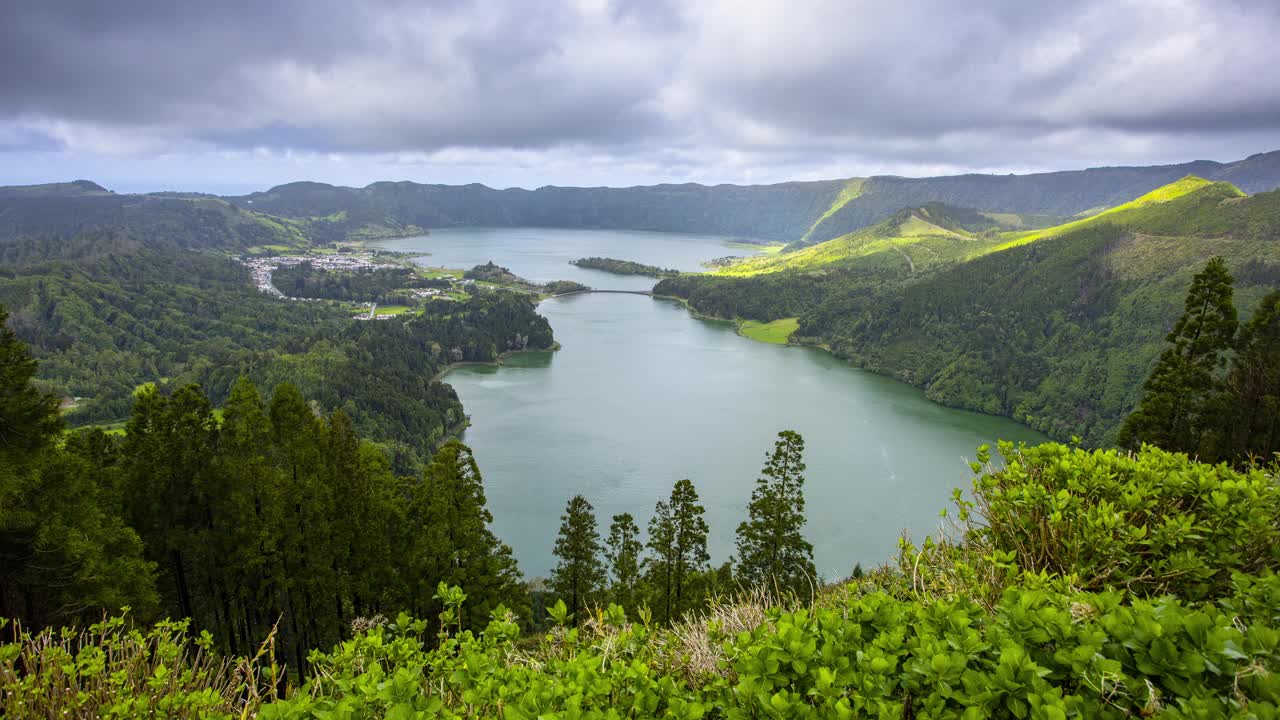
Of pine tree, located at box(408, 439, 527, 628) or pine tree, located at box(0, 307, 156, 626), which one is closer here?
pine tree, located at box(0, 307, 156, 626)

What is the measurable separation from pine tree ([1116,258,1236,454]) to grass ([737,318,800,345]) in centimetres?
8025

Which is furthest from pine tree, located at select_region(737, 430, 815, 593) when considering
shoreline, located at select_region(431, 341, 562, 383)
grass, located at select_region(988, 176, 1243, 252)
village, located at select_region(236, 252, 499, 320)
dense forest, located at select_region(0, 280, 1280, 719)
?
grass, located at select_region(988, 176, 1243, 252)

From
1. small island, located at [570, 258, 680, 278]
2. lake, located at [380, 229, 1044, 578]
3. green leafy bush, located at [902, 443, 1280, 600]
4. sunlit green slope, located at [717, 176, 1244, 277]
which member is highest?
sunlit green slope, located at [717, 176, 1244, 277]

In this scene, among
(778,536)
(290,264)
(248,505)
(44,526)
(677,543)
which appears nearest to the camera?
(44,526)

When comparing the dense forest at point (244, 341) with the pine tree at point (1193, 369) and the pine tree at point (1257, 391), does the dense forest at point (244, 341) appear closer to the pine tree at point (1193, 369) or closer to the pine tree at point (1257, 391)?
the pine tree at point (1193, 369)

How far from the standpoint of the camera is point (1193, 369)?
18859 millimetres

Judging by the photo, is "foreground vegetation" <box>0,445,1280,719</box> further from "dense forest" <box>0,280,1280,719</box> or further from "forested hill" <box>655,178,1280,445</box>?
"forested hill" <box>655,178,1280,445</box>

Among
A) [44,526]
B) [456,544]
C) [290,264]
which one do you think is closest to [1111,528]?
[44,526]

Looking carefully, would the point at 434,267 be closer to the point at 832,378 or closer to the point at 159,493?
the point at 832,378

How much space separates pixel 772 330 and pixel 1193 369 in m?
88.4

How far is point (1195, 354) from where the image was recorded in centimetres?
1902

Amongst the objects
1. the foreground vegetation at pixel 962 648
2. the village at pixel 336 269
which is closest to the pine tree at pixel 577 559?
the foreground vegetation at pixel 962 648

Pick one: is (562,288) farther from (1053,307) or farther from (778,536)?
(778,536)

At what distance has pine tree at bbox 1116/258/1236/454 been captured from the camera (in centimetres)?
1856
